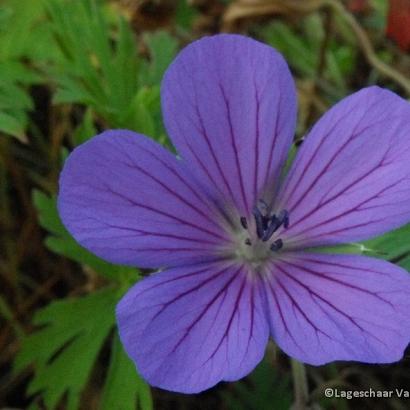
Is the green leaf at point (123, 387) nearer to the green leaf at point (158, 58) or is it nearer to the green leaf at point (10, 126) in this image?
the green leaf at point (10, 126)

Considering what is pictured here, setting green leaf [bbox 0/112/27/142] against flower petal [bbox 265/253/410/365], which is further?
green leaf [bbox 0/112/27/142]

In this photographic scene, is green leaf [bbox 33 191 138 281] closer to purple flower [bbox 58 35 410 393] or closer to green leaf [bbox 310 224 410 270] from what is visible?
purple flower [bbox 58 35 410 393]

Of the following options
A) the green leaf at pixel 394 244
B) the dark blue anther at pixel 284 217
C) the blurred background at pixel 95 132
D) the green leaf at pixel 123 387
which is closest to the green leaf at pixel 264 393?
the blurred background at pixel 95 132

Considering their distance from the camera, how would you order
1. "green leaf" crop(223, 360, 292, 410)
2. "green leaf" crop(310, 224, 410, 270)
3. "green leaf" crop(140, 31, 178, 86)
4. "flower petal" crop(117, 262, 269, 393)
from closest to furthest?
"flower petal" crop(117, 262, 269, 393) < "green leaf" crop(310, 224, 410, 270) < "green leaf" crop(223, 360, 292, 410) < "green leaf" crop(140, 31, 178, 86)

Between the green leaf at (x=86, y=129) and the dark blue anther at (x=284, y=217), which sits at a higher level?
the green leaf at (x=86, y=129)

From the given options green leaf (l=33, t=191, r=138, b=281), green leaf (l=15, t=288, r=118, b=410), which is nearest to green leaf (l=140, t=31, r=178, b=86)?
green leaf (l=33, t=191, r=138, b=281)

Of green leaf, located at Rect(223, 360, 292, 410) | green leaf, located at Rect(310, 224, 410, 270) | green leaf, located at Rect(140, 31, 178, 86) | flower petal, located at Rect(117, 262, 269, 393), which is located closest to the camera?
flower petal, located at Rect(117, 262, 269, 393)
